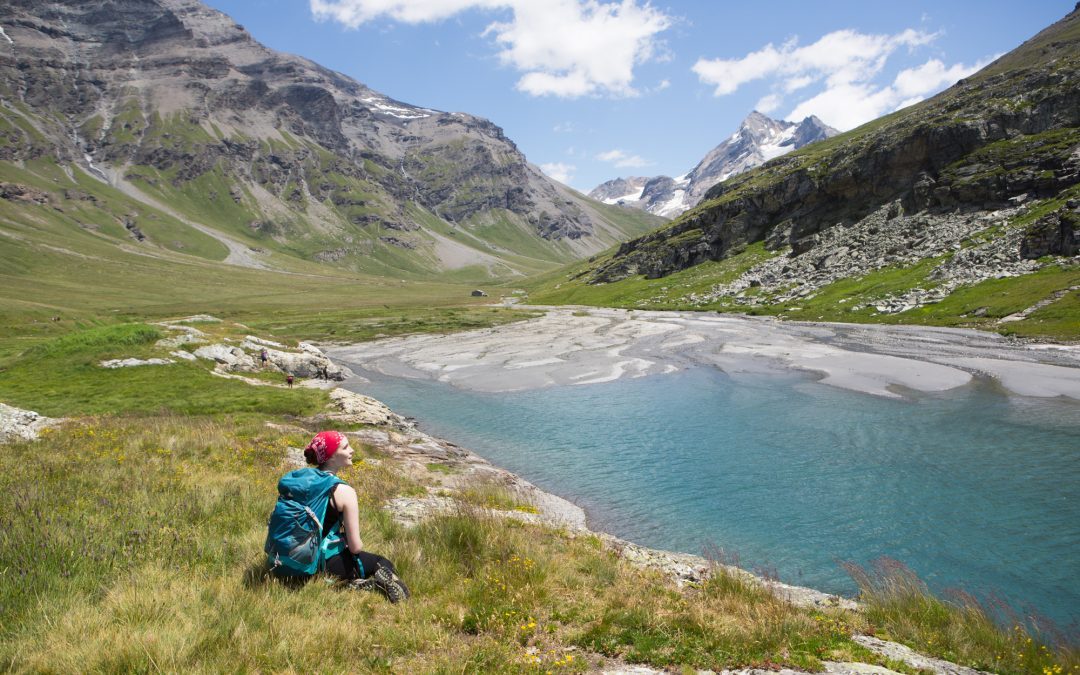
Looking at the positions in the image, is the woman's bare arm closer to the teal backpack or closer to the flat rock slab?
the teal backpack

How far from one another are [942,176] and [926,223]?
13517 millimetres

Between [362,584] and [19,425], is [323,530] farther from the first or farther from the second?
[19,425]

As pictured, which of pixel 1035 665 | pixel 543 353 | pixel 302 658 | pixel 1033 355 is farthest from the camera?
pixel 543 353

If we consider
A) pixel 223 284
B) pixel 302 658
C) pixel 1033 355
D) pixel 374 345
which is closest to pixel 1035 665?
pixel 302 658

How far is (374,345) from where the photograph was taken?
8069cm

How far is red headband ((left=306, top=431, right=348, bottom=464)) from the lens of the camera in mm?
7980

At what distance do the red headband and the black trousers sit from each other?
5.00 ft

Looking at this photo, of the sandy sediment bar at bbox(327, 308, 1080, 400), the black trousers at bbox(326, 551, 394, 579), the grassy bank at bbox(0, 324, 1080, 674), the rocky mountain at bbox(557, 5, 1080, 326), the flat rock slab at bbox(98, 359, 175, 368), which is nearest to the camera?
the grassy bank at bbox(0, 324, 1080, 674)

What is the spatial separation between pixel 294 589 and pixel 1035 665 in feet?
A: 36.3

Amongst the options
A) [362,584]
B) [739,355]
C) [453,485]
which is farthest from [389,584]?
[739,355]

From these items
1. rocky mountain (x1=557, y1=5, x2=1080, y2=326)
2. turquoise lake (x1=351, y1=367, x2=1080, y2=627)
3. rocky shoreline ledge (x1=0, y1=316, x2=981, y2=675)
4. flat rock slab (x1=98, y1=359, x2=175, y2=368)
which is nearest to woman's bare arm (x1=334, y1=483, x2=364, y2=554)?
rocky shoreline ledge (x1=0, y1=316, x2=981, y2=675)

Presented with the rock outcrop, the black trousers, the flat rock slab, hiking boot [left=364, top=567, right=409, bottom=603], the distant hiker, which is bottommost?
the flat rock slab

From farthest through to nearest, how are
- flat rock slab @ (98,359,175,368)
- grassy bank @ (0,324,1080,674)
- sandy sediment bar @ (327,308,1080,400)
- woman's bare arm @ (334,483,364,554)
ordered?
sandy sediment bar @ (327,308,1080,400) < flat rock slab @ (98,359,175,368) < woman's bare arm @ (334,483,364,554) < grassy bank @ (0,324,1080,674)

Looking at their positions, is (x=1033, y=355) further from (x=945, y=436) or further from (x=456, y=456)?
(x=456, y=456)
